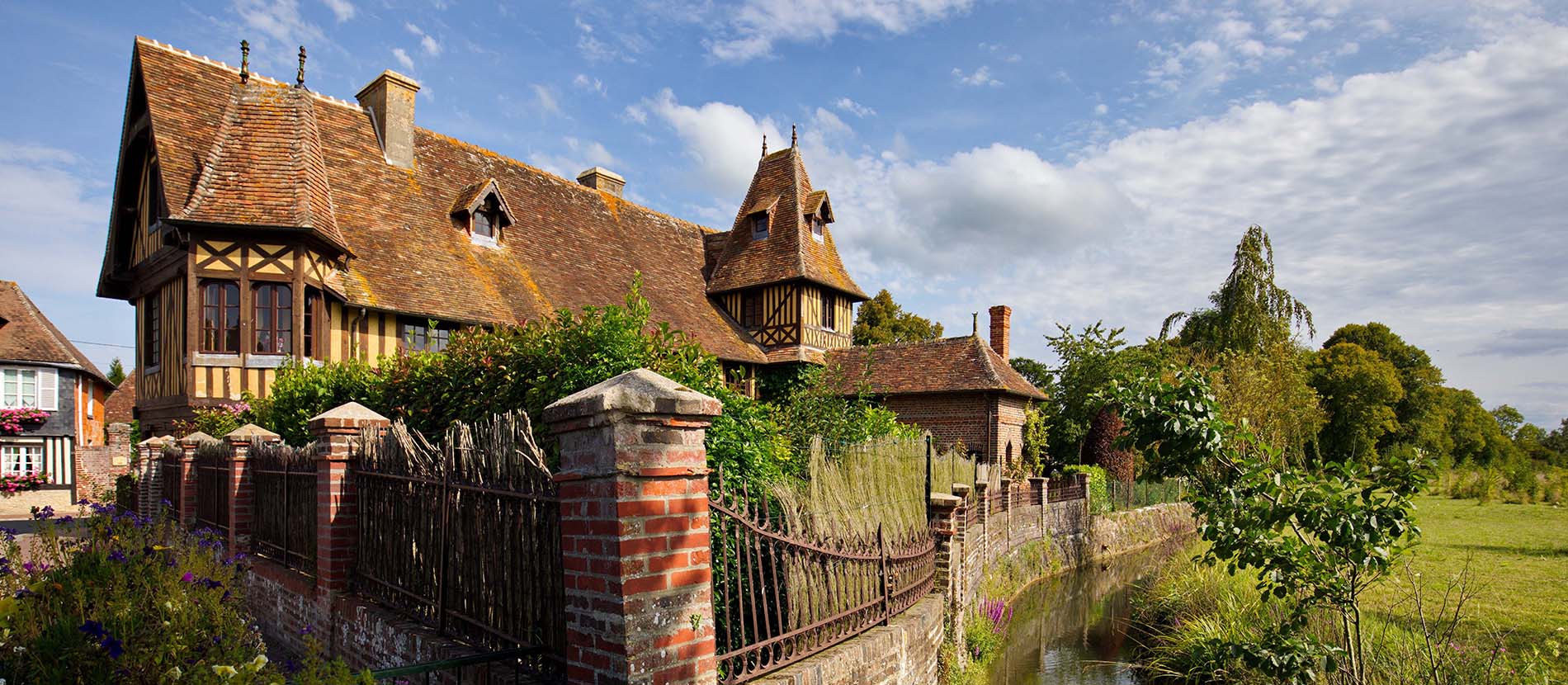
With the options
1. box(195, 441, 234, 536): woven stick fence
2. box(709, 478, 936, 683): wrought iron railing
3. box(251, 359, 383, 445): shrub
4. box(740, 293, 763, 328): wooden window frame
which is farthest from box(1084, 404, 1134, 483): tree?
box(195, 441, 234, 536): woven stick fence

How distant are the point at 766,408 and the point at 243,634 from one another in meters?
4.47

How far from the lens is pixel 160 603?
4180mm

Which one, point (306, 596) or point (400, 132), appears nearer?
point (306, 596)

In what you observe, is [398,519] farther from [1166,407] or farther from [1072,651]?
[1072,651]

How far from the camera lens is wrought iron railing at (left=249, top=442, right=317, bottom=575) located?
755 cm

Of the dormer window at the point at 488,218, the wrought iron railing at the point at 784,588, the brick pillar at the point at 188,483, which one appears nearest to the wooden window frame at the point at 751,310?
the dormer window at the point at 488,218

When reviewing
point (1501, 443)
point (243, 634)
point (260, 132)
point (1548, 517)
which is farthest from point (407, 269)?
point (1501, 443)

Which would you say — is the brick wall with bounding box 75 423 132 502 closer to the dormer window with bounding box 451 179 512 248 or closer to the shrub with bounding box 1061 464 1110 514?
the dormer window with bounding box 451 179 512 248

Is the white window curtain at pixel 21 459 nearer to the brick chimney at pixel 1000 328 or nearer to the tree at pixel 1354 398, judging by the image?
the brick chimney at pixel 1000 328

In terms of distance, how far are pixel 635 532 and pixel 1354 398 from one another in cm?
4731

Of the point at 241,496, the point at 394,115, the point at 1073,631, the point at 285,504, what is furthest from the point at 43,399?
the point at 1073,631

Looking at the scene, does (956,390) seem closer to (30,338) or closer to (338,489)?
(338,489)

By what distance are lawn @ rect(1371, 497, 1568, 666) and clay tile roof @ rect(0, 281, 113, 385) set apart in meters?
36.4

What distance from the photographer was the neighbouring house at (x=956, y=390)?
2319 cm
